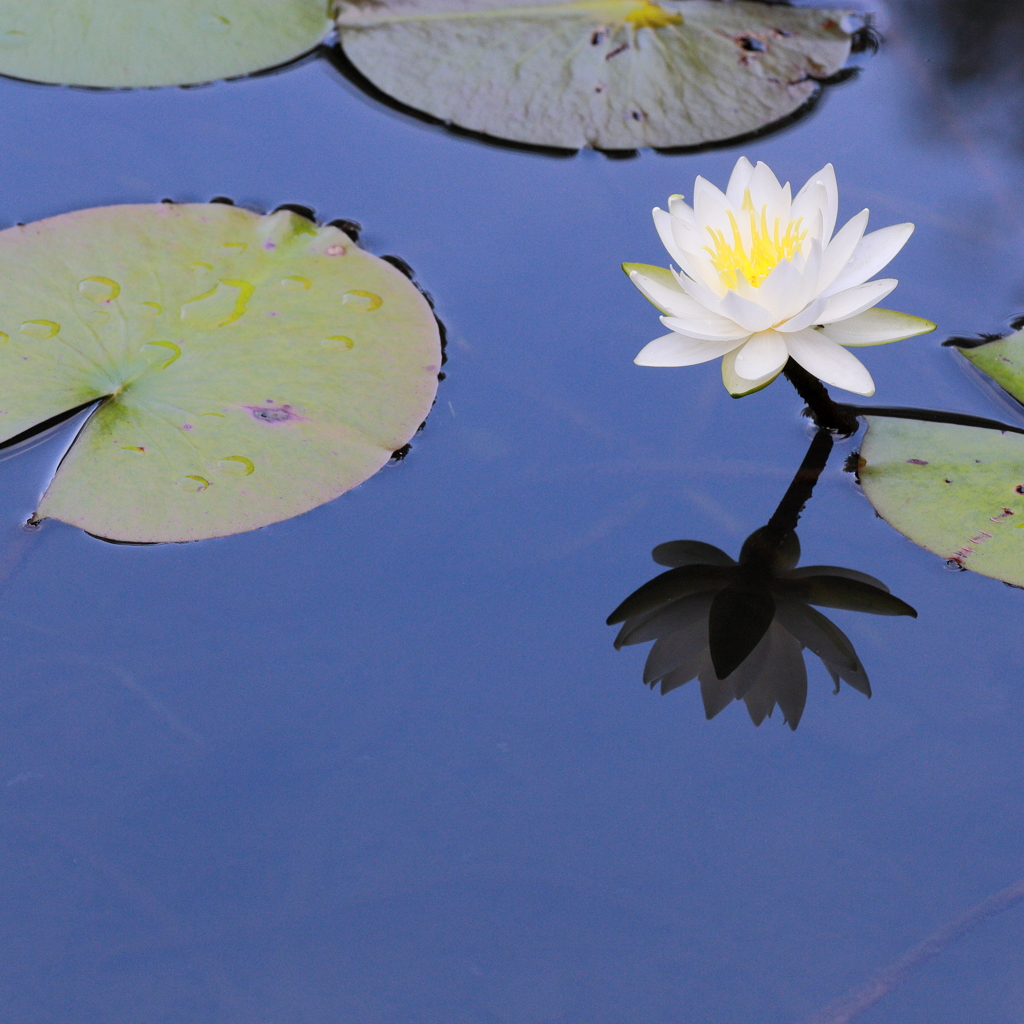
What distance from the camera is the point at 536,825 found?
153 cm

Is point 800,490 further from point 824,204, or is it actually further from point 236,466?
point 236,466

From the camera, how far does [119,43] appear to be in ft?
8.66

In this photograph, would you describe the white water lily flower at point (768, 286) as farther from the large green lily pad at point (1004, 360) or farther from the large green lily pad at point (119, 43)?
the large green lily pad at point (119, 43)

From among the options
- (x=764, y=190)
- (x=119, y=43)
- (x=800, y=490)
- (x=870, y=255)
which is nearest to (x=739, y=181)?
(x=764, y=190)

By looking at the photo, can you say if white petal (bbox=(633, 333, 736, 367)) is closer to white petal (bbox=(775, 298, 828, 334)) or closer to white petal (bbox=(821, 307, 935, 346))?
white petal (bbox=(775, 298, 828, 334))

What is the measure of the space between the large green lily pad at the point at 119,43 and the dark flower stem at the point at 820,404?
70.9 inches

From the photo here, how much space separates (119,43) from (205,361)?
3.93 feet

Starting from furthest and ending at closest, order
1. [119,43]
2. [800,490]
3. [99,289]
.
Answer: [119,43] → [99,289] → [800,490]

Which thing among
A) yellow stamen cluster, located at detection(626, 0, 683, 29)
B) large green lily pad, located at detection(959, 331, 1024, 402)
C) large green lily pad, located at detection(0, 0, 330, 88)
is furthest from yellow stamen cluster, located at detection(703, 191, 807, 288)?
large green lily pad, located at detection(0, 0, 330, 88)

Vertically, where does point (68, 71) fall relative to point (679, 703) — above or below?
above

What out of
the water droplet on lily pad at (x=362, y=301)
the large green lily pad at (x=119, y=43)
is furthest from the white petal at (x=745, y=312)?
the large green lily pad at (x=119, y=43)

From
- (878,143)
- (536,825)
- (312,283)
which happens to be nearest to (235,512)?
(312,283)

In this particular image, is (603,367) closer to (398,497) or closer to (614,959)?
(398,497)

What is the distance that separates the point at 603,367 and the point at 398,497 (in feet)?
1.78
